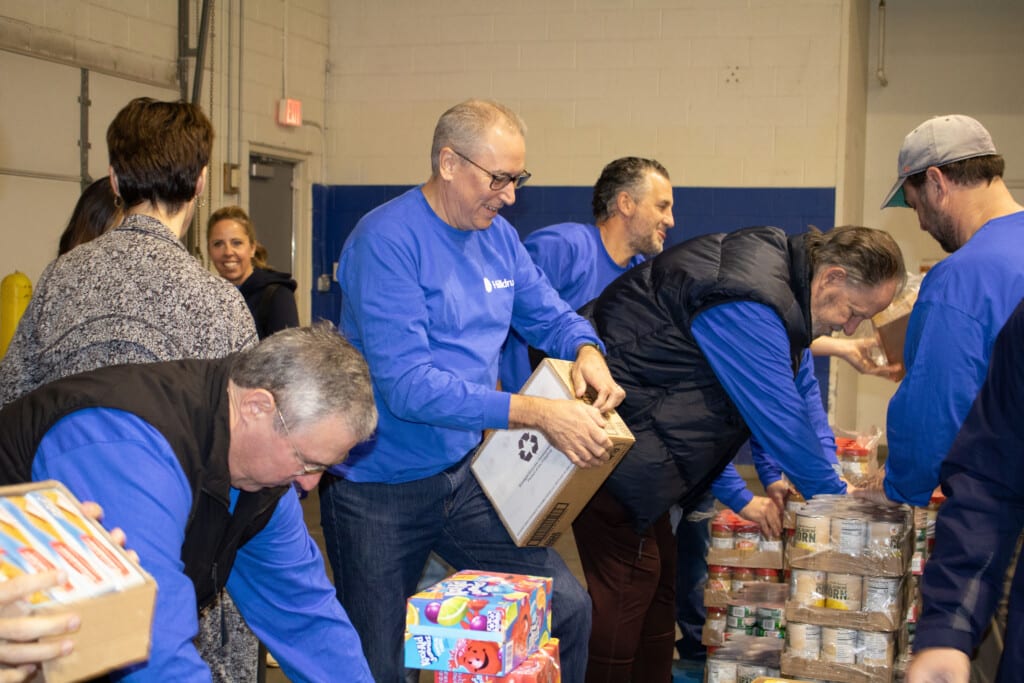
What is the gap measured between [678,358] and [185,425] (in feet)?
5.11

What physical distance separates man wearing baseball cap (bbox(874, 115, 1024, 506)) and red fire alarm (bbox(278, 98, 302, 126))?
5820mm

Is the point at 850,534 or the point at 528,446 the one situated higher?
the point at 528,446

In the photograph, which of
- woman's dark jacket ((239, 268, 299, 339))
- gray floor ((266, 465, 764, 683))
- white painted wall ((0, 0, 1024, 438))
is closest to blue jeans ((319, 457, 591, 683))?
gray floor ((266, 465, 764, 683))

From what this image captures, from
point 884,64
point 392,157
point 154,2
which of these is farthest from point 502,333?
point 884,64

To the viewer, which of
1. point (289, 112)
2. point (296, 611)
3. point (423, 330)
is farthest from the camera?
point (289, 112)

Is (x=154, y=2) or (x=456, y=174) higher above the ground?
(x=154, y=2)

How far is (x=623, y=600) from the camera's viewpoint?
3.13 m

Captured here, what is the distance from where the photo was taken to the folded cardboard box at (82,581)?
1220 mm

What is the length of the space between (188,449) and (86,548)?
1.31 ft

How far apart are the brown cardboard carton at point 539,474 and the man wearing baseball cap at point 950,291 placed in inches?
25.7

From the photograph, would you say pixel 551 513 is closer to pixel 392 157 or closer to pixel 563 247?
pixel 563 247

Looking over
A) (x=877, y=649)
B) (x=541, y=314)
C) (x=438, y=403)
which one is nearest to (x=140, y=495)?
(x=438, y=403)

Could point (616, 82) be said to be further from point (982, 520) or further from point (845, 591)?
point (982, 520)

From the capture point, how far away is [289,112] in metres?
7.97
